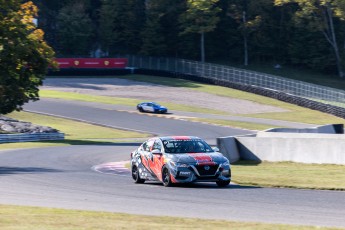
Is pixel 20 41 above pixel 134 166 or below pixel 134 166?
above

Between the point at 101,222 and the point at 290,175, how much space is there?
11413mm

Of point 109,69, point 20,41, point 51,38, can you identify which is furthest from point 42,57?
point 51,38

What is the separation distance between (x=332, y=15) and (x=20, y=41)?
5797 cm

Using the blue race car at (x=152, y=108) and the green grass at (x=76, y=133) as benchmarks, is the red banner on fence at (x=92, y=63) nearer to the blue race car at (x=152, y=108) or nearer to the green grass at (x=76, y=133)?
the blue race car at (x=152, y=108)

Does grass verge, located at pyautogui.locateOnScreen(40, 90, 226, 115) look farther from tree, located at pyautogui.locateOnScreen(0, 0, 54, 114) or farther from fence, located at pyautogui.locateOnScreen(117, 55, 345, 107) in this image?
tree, located at pyautogui.locateOnScreen(0, 0, 54, 114)

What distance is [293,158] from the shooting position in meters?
29.3

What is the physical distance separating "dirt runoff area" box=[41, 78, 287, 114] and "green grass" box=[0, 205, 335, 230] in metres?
57.7

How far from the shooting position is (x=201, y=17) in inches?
3740

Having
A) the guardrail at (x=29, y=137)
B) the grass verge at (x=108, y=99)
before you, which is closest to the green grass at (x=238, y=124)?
the grass verge at (x=108, y=99)

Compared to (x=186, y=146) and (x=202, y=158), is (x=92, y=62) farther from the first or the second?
(x=202, y=158)

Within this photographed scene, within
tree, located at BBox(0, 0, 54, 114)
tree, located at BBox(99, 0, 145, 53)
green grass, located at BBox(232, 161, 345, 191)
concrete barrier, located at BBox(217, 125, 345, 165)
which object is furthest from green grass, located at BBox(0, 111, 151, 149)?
tree, located at BBox(99, 0, 145, 53)

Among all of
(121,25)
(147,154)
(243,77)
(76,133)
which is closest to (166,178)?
(147,154)

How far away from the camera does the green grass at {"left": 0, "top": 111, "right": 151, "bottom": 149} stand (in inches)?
1804

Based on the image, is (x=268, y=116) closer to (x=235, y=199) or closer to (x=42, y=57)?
(x=42, y=57)
